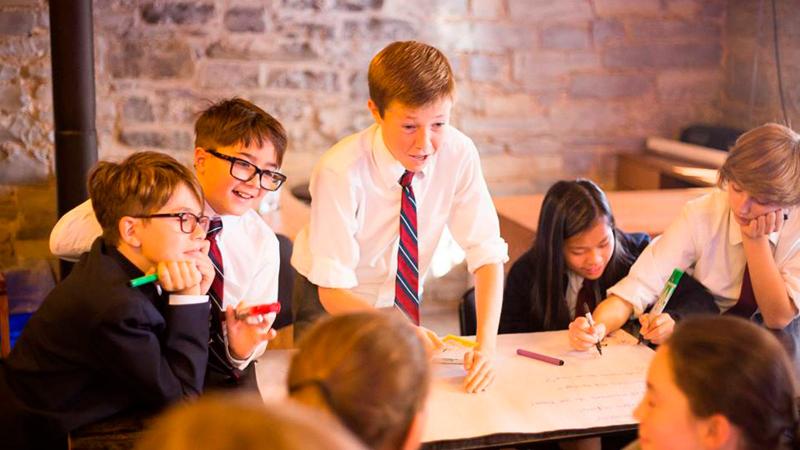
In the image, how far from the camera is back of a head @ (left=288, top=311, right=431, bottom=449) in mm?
1194

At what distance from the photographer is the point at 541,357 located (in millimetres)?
2287

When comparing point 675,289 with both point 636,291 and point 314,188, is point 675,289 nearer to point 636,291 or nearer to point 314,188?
point 636,291

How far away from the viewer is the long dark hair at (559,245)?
2.62m

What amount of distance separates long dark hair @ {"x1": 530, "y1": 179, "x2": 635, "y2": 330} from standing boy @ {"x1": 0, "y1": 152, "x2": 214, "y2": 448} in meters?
0.96

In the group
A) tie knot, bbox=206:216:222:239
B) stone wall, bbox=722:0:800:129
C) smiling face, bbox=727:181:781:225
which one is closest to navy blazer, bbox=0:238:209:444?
tie knot, bbox=206:216:222:239

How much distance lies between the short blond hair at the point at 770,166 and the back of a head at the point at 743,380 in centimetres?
96

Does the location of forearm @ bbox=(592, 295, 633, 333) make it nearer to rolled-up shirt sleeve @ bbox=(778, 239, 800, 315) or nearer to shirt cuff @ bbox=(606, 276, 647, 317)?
shirt cuff @ bbox=(606, 276, 647, 317)

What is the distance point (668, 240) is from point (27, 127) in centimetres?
289

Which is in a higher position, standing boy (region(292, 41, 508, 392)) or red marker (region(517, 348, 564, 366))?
standing boy (region(292, 41, 508, 392))

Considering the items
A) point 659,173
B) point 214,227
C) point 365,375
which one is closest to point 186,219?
point 214,227

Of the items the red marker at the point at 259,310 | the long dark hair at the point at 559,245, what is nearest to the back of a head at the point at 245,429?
the red marker at the point at 259,310

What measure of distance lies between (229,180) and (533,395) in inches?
33.3

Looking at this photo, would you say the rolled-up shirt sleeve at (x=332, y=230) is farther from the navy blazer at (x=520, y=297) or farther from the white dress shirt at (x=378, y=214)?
the navy blazer at (x=520, y=297)

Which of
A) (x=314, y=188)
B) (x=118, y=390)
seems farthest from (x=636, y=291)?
(x=118, y=390)
